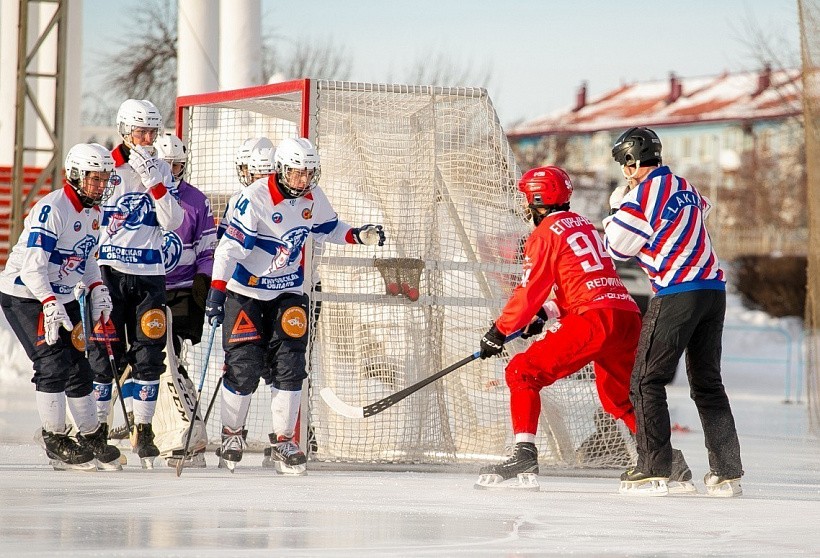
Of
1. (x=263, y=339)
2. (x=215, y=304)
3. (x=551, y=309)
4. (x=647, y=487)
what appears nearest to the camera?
(x=647, y=487)

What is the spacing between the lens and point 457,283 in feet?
22.3

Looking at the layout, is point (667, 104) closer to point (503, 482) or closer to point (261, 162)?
point (261, 162)

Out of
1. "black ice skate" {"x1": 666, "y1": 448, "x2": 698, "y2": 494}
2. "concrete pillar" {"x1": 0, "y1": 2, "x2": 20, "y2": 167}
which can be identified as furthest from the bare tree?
"black ice skate" {"x1": 666, "y1": 448, "x2": 698, "y2": 494}

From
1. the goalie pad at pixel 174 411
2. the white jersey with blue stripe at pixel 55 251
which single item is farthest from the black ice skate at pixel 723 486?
the white jersey with blue stripe at pixel 55 251

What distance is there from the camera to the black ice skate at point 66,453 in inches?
231

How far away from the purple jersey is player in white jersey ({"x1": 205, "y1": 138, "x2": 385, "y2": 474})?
0.64 meters

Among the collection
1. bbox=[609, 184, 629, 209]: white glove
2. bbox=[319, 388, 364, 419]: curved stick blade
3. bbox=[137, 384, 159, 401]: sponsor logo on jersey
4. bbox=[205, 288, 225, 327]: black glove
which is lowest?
bbox=[319, 388, 364, 419]: curved stick blade

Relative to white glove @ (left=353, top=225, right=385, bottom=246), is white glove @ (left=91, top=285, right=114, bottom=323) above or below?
below

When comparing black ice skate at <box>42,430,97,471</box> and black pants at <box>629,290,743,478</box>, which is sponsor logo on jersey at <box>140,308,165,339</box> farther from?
black pants at <box>629,290,743,478</box>

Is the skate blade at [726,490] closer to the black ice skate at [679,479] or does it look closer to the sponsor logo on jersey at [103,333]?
the black ice skate at [679,479]

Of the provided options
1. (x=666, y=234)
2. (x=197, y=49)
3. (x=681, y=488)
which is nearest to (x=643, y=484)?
(x=681, y=488)

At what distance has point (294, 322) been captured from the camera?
6012 millimetres

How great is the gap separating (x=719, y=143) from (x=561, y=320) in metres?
51.8

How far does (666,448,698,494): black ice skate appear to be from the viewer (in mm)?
5566
